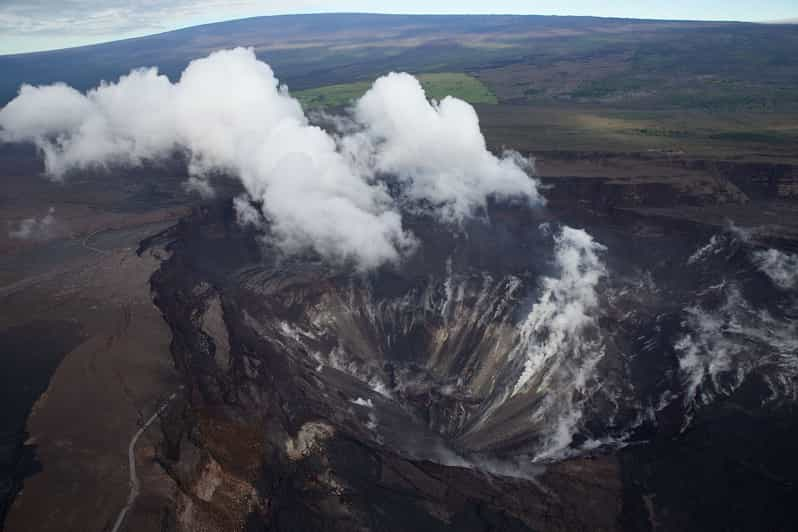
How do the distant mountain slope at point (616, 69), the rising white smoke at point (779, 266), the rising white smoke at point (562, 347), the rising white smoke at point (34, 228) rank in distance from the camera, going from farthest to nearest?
the distant mountain slope at point (616, 69) → the rising white smoke at point (34, 228) → the rising white smoke at point (779, 266) → the rising white smoke at point (562, 347)

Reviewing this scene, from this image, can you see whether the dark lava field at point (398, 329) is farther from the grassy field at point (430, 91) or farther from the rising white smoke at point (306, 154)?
the grassy field at point (430, 91)

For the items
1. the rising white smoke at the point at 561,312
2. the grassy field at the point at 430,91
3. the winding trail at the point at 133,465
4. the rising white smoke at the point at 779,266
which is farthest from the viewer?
the grassy field at the point at 430,91

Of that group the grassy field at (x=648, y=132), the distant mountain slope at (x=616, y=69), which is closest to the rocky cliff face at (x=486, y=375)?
the grassy field at (x=648, y=132)

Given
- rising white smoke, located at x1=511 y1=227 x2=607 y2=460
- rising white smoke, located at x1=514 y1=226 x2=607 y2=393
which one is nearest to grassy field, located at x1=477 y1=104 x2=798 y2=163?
rising white smoke, located at x1=514 y1=226 x2=607 y2=393

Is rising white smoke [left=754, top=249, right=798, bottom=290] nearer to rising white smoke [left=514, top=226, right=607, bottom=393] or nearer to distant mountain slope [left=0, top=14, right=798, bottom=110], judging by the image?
rising white smoke [left=514, top=226, right=607, bottom=393]

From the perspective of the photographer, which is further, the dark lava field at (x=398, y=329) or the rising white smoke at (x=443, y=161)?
the rising white smoke at (x=443, y=161)

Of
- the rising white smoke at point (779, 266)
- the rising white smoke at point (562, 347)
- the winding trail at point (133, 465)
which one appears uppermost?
the rising white smoke at point (779, 266)

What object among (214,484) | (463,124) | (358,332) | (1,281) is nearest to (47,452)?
(214,484)
